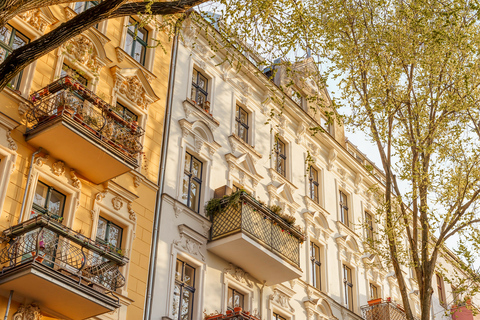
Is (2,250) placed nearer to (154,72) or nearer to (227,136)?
(154,72)

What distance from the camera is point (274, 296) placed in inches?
781

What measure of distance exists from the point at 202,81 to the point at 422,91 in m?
6.78

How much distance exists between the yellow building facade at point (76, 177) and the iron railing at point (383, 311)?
10606 millimetres

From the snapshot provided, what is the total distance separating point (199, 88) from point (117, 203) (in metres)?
6.28

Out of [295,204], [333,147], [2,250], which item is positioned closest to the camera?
[2,250]

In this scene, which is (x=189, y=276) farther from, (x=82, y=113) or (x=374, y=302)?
(x=374, y=302)

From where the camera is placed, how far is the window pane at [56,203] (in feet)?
46.9

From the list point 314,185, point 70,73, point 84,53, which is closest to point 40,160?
point 70,73

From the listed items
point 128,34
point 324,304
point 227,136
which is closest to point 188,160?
point 227,136

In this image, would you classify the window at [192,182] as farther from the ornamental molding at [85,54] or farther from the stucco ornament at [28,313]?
the stucco ornament at [28,313]

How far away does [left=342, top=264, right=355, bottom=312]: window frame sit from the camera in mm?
23934

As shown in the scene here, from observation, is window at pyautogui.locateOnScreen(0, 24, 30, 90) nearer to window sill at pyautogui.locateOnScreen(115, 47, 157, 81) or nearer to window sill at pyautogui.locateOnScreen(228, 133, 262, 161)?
window sill at pyautogui.locateOnScreen(115, 47, 157, 81)

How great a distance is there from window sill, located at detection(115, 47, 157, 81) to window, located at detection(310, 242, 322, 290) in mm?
8585

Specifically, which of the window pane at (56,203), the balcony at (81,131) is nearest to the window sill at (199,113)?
the balcony at (81,131)
